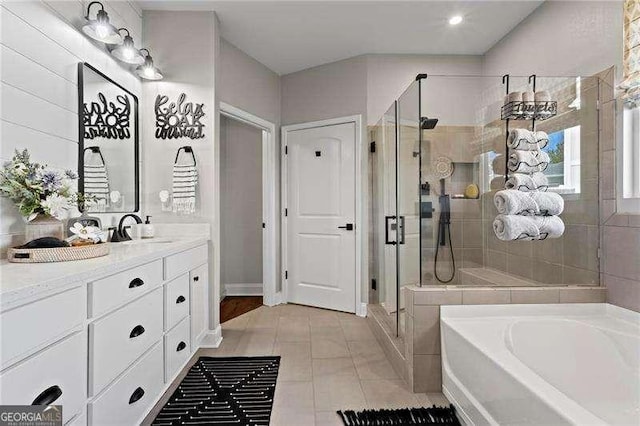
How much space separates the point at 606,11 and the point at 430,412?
2571 millimetres

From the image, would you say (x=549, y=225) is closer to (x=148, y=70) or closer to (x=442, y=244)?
(x=442, y=244)

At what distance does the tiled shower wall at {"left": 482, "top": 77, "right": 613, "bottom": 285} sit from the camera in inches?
81.0

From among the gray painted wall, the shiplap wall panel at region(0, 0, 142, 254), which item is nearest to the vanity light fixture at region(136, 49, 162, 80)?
the shiplap wall panel at region(0, 0, 142, 254)

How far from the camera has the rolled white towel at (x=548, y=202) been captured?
2.06m

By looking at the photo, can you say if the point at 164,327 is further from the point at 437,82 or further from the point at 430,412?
the point at 437,82

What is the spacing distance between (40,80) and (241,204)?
109 inches

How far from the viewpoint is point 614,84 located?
1967mm

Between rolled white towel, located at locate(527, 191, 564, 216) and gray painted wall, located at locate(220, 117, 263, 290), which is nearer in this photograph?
rolled white towel, located at locate(527, 191, 564, 216)

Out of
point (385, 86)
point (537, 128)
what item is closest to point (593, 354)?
point (537, 128)

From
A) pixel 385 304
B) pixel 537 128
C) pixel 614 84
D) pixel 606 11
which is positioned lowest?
pixel 385 304

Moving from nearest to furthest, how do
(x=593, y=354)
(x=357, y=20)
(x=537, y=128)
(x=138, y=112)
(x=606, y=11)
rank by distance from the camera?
(x=593, y=354)
(x=606, y=11)
(x=537, y=128)
(x=138, y=112)
(x=357, y=20)

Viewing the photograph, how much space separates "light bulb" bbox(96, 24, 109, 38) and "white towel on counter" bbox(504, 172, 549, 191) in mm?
2725

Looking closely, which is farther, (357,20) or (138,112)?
(357,20)

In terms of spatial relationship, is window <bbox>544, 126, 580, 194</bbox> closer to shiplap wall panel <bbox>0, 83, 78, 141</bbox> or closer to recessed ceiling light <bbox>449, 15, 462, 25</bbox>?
recessed ceiling light <bbox>449, 15, 462, 25</bbox>
